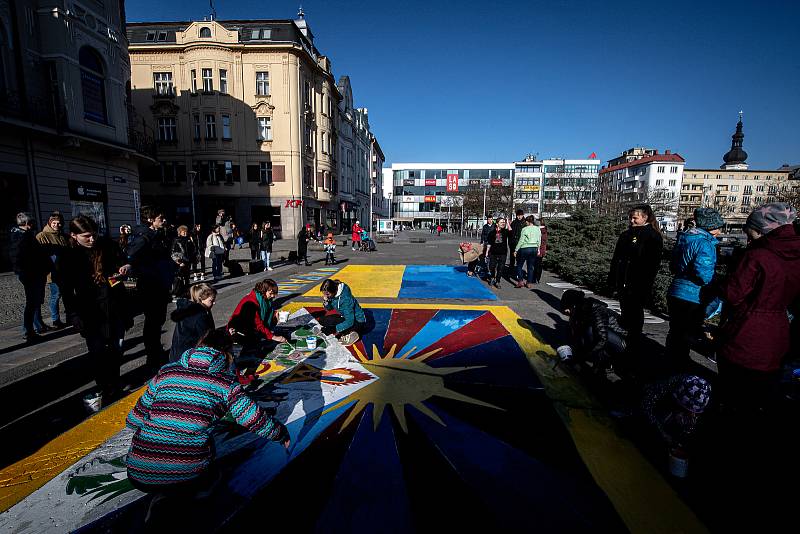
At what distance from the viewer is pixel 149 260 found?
14.8ft

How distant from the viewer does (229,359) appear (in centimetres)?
230

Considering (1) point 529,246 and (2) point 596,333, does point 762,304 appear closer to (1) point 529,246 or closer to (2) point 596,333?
(2) point 596,333

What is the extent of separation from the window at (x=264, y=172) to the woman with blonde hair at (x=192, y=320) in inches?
1155

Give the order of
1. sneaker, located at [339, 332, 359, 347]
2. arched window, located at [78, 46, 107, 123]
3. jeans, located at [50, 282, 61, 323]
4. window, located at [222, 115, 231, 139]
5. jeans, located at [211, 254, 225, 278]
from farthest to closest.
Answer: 1. window, located at [222, 115, 231, 139]
2. arched window, located at [78, 46, 107, 123]
3. jeans, located at [211, 254, 225, 278]
4. jeans, located at [50, 282, 61, 323]
5. sneaker, located at [339, 332, 359, 347]

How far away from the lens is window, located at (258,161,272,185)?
101ft

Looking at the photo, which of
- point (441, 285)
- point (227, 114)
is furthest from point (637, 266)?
point (227, 114)

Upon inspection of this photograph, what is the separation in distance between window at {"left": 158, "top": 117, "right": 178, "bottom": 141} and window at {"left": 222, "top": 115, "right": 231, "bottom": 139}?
397 cm

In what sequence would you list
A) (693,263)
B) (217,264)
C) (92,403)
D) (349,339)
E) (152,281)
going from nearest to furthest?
(92,403), (693,263), (152,281), (349,339), (217,264)

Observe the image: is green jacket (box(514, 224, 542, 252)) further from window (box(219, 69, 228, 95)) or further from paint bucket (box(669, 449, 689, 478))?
window (box(219, 69, 228, 95))

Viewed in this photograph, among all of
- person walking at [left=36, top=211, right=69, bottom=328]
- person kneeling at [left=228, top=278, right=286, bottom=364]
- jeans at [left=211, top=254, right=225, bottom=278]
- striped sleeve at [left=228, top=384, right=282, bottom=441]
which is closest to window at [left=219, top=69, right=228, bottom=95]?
jeans at [left=211, top=254, right=225, bottom=278]

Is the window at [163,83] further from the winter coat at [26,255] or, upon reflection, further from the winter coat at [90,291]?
the winter coat at [90,291]

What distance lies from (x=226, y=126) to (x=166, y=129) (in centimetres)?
501

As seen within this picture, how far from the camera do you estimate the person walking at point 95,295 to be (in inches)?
139

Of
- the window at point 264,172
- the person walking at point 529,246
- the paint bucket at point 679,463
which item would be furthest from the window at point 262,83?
the paint bucket at point 679,463
